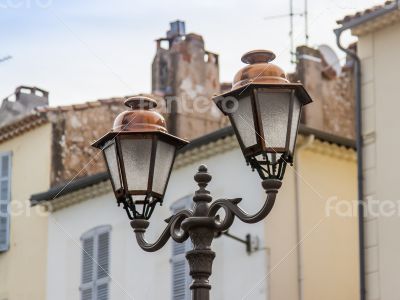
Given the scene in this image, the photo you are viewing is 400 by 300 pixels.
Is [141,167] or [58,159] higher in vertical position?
[58,159]

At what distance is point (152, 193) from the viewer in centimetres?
833

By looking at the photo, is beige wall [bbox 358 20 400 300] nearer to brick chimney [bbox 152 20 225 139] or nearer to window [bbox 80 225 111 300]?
window [bbox 80 225 111 300]

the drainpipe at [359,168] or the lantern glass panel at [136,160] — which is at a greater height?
the drainpipe at [359,168]

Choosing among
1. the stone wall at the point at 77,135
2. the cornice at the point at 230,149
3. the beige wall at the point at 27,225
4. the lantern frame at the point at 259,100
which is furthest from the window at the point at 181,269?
the lantern frame at the point at 259,100

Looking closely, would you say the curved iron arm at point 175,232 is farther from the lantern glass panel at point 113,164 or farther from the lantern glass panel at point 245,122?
the lantern glass panel at point 245,122

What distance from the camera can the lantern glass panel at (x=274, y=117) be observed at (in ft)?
25.3

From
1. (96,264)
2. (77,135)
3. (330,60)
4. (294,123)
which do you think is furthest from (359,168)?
(294,123)

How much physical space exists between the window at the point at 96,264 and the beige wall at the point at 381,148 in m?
5.11

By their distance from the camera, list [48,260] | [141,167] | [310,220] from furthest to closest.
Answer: [48,260] → [310,220] → [141,167]

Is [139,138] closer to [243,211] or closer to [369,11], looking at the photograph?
[243,211]

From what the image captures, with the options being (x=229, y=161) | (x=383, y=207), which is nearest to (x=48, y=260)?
(x=229, y=161)

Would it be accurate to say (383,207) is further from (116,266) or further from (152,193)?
(152,193)

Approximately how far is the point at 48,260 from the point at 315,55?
5731mm

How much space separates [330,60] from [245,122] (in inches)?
578
